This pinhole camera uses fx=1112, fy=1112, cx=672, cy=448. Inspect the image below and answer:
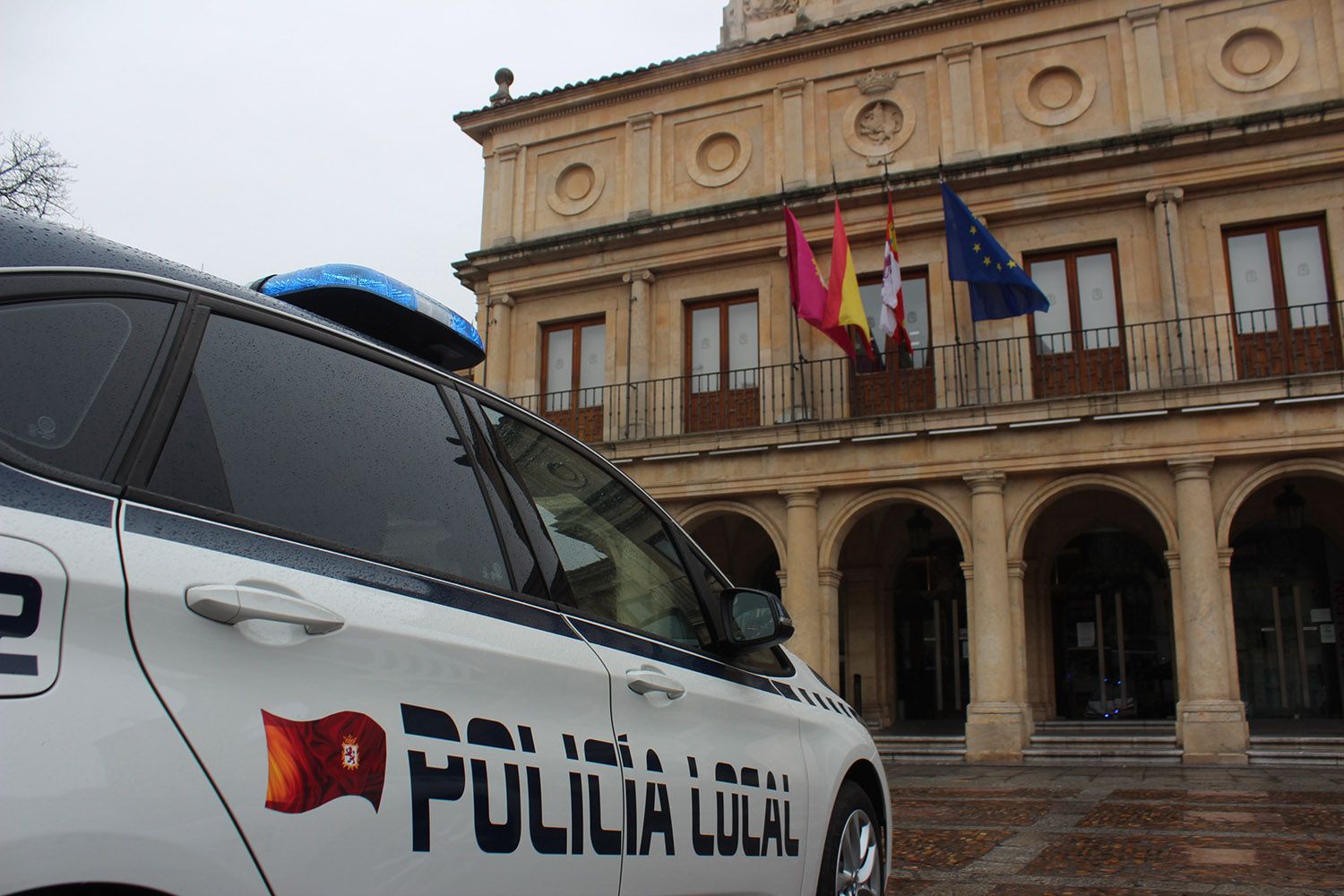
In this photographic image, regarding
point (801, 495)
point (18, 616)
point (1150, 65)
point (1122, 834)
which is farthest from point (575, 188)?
point (18, 616)

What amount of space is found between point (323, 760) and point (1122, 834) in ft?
23.8

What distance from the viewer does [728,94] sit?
62.8 ft

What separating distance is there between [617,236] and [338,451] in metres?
17.3

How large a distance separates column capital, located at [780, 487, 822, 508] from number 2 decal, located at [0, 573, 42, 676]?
15.4 m

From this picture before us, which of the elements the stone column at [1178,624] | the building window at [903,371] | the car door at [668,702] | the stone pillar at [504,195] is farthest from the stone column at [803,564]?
the car door at [668,702]

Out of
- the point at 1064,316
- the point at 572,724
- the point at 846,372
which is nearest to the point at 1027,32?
the point at 1064,316

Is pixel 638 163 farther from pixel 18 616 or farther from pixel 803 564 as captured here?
pixel 18 616

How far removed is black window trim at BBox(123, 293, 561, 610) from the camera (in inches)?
64.3

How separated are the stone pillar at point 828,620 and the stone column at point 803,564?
0.04 m

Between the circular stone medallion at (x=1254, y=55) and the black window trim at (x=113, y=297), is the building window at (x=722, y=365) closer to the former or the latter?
the circular stone medallion at (x=1254, y=55)

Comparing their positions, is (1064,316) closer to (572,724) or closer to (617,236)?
(617,236)

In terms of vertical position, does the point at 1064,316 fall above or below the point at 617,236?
below

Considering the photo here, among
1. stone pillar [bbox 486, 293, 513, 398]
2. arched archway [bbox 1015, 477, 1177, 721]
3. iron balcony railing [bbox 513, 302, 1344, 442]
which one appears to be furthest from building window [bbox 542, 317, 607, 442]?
arched archway [bbox 1015, 477, 1177, 721]

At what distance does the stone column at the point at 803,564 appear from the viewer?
16406 millimetres
